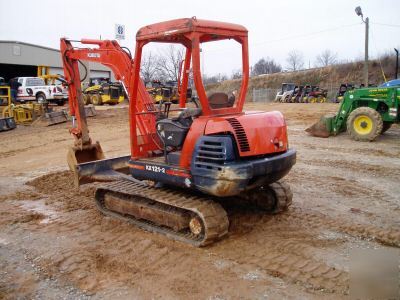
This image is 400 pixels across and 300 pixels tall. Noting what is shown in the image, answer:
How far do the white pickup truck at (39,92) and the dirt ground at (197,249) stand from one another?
1790 cm

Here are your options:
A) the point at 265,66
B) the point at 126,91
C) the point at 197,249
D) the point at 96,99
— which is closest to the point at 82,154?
the point at 126,91

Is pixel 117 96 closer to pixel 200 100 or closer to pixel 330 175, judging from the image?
pixel 330 175

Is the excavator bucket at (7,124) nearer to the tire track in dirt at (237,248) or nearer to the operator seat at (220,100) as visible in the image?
the tire track in dirt at (237,248)

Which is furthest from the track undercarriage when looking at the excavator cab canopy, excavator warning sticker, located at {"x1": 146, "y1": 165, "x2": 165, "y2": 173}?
the excavator cab canopy

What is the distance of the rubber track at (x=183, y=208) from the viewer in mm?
4625

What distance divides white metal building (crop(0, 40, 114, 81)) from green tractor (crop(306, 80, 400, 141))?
75.1 feet

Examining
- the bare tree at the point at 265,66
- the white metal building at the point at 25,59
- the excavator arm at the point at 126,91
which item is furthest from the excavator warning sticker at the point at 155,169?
the bare tree at the point at 265,66

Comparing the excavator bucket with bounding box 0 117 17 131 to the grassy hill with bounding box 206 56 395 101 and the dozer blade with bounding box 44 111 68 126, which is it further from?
the grassy hill with bounding box 206 56 395 101

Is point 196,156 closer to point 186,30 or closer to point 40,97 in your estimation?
point 186,30

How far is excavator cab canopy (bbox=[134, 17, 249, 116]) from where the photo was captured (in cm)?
463

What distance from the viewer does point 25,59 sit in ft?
115

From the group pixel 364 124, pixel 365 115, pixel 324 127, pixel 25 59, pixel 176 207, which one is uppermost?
pixel 25 59

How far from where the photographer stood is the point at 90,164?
6.41 metres

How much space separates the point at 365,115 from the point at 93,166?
341 inches
